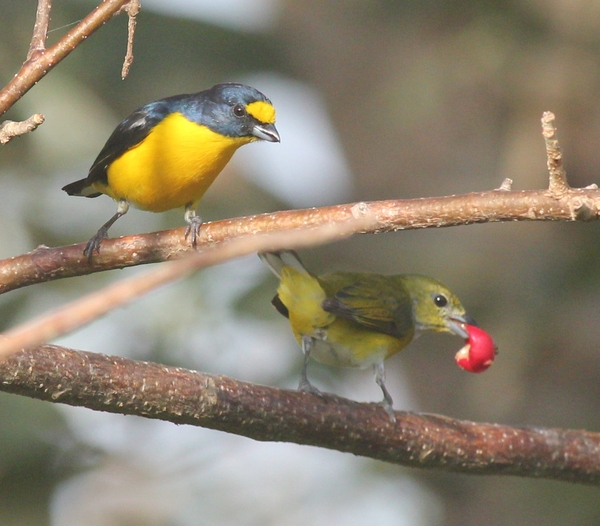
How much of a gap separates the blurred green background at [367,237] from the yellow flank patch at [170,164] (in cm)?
195

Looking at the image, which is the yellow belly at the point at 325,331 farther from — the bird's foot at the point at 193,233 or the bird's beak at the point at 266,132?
the bird's foot at the point at 193,233

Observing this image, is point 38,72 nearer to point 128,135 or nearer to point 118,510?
point 128,135

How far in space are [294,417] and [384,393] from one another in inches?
33.9

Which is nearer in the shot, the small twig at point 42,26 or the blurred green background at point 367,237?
the small twig at point 42,26

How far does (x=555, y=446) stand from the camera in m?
3.89

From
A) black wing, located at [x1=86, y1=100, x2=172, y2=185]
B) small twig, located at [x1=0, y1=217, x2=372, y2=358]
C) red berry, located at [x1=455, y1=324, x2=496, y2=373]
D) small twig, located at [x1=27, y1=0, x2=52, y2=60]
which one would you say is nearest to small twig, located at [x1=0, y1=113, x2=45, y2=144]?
small twig, located at [x1=27, y1=0, x2=52, y2=60]

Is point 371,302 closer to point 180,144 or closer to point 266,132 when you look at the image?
point 266,132

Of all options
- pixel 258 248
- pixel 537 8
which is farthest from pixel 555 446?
pixel 537 8

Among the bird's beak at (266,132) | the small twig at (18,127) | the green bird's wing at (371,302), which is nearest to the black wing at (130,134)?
the bird's beak at (266,132)

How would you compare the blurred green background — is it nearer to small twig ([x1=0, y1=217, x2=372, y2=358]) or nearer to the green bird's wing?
the green bird's wing

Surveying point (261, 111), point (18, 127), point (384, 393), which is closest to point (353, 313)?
point (384, 393)

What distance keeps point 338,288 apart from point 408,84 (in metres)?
5.07

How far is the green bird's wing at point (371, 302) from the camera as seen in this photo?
4633 mm

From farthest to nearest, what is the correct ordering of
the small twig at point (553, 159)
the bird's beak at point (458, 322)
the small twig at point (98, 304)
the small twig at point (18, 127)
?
the bird's beak at point (458, 322)
the small twig at point (18, 127)
the small twig at point (553, 159)
the small twig at point (98, 304)
